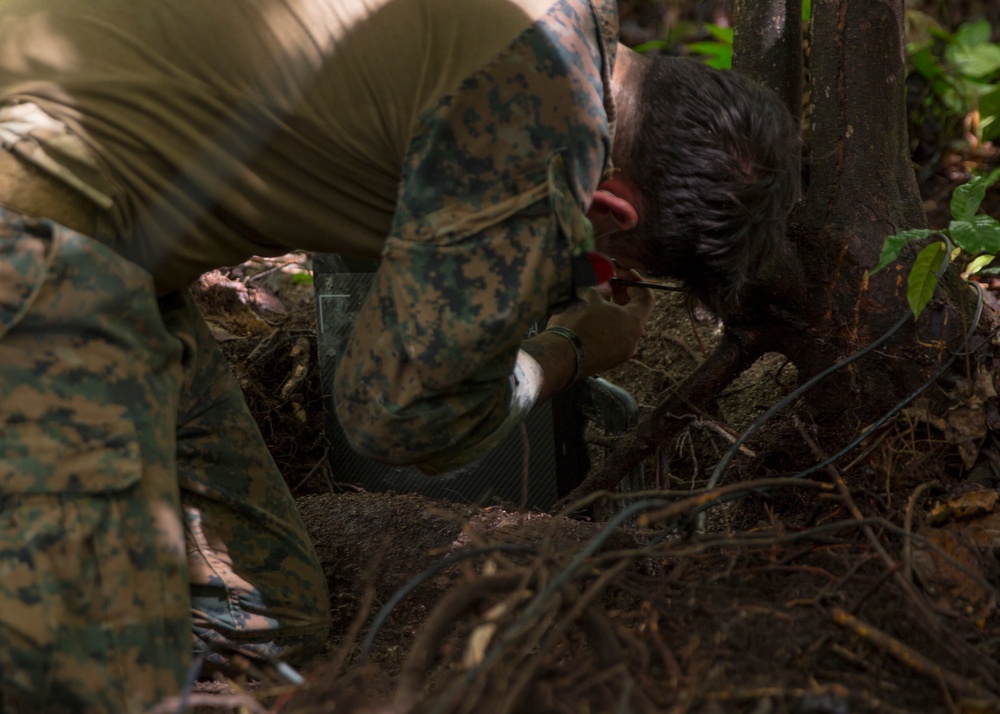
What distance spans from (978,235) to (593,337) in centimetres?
88

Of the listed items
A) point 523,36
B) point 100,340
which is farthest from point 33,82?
point 523,36

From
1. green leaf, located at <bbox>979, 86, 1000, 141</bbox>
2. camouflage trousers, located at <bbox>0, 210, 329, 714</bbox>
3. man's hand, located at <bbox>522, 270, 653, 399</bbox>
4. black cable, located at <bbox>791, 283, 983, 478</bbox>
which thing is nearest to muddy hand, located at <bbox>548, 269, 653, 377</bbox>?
man's hand, located at <bbox>522, 270, 653, 399</bbox>

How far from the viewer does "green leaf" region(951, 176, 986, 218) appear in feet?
6.94

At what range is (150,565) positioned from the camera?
169cm

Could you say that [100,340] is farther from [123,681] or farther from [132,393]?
[123,681]

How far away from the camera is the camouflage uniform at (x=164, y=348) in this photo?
1.61 meters

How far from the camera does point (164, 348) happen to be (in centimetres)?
184

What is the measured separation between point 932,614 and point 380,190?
1223mm

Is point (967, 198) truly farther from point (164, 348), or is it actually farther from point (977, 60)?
point (977, 60)

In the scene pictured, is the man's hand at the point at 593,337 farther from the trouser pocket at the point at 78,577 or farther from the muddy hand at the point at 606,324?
the trouser pocket at the point at 78,577

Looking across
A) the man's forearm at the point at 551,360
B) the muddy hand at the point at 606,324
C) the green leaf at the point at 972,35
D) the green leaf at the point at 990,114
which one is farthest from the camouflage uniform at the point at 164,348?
the green leaf at the point at 972,35

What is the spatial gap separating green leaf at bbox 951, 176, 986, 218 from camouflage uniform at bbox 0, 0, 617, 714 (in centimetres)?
86

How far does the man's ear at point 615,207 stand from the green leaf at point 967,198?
74 cm

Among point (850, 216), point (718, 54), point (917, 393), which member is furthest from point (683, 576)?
point (718, 54)
